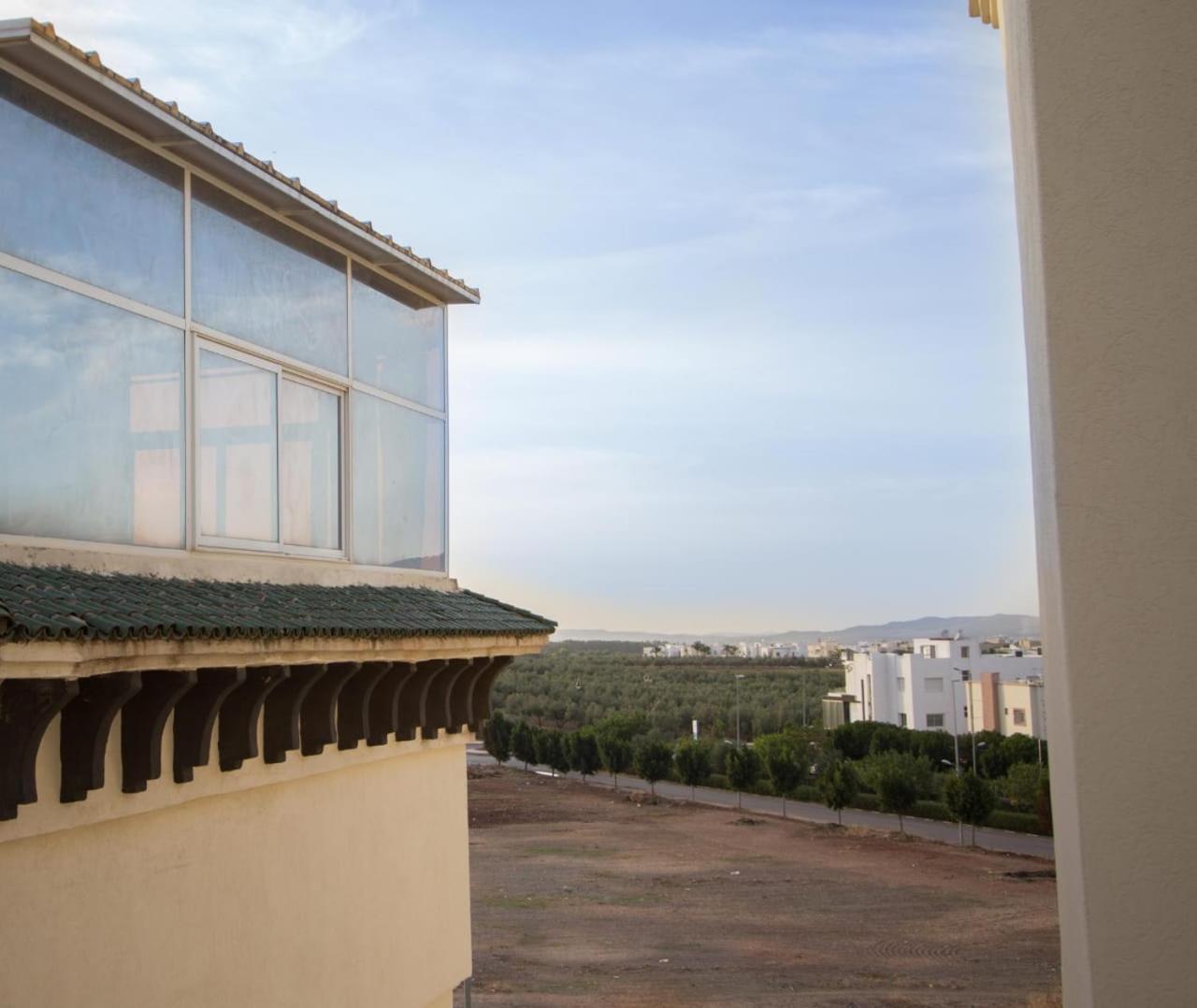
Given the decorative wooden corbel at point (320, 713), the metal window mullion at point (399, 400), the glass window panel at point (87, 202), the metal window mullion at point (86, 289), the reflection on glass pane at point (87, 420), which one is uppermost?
the glass window panel at point (87, 202)

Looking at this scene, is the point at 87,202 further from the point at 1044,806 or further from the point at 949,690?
the point at 949,690

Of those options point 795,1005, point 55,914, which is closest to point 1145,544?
point 55,914

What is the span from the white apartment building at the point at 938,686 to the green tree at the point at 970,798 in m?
19.4

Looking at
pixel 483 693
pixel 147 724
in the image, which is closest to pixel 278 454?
pixel 147 724

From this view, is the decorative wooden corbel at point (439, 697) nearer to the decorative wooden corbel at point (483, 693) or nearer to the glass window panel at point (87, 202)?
the decorative wooden corbel at point (483, 693)

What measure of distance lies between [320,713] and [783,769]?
40682 millimetres

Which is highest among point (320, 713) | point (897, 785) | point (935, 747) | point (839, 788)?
point (320, 713)

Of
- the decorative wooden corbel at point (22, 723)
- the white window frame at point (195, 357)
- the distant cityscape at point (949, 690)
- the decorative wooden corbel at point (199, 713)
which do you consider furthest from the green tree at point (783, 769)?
the decorative wooden corbel at point (22, 723)

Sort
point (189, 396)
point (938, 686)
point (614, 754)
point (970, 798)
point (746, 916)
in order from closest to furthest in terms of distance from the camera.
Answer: point (189, 396) < point (746, 916) < point (970, 798) < point (614, 754) < point (938, 686)

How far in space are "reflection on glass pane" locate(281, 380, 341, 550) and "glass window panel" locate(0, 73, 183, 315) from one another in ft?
5.15

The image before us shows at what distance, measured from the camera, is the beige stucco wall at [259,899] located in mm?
5824

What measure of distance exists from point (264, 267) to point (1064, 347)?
620 centimetres

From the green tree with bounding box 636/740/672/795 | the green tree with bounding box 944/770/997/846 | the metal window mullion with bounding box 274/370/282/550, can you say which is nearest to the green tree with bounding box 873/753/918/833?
the green tree with bounding box 944/770/997/846

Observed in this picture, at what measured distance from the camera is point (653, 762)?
52.3 meters
